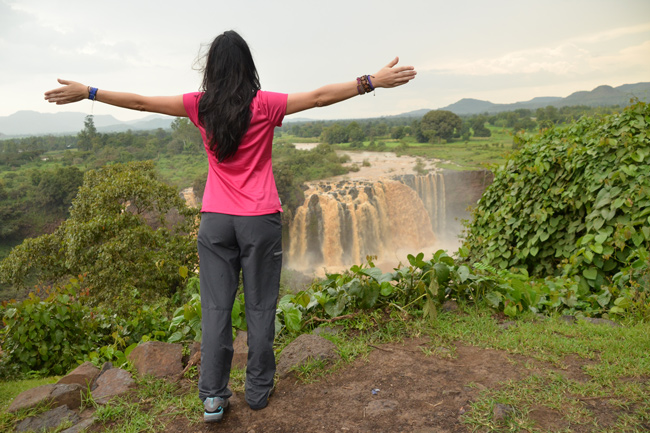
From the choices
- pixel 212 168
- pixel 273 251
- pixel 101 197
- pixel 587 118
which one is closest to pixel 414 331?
pixel 273 251

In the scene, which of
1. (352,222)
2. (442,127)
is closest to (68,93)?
(352,222)

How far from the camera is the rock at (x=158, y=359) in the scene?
243 cm

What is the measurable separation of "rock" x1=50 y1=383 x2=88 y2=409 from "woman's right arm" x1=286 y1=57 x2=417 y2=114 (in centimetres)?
164

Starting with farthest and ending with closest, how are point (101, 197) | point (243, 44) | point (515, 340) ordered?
point (101, 197) < point (515, 340) < point (243, 44)

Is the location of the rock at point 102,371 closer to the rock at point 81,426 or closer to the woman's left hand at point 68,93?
the rock at point 81,426

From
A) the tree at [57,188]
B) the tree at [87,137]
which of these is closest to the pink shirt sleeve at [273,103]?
the tree at [57,188]

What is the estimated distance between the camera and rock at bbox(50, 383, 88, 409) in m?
2.16

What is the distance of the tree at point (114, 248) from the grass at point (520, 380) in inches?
362

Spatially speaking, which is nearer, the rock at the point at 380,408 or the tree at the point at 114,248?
the rock at the point at 380,408

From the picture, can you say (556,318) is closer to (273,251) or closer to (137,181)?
(273,251)

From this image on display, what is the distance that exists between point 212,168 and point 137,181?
12.2 metres

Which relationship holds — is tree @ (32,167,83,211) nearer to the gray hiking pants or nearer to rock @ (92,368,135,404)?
rock @ (92,368,135,404)

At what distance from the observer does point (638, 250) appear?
3.12 metres

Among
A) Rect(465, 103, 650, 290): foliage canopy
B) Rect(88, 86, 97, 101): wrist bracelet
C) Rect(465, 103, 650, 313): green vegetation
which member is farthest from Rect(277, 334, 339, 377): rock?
Rect(465, 103, 650, 290): foliage canopy
